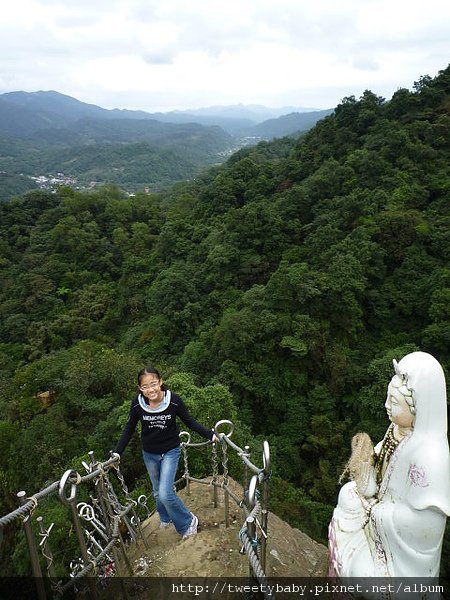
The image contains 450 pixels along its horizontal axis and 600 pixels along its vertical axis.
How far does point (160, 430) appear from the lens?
10.7 ft

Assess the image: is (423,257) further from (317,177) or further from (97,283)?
(97,283)

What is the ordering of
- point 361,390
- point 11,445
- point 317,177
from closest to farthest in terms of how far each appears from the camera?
1. point 11,445
2. point 361,390
3. point 317,177

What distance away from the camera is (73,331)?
2228 centimetres

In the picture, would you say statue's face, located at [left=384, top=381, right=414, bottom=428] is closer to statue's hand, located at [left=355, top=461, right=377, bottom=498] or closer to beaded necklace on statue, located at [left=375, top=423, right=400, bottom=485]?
beaded necklace on statue, located at [left=375, top=423, right=400, bottom=485]

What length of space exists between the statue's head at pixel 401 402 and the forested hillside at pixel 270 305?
547 centimetres

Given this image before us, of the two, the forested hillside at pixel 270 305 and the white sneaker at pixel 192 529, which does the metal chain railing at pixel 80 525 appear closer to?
the white sneaker at pixel 192 529

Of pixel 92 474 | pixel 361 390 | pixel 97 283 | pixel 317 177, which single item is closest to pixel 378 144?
pixel 317 177

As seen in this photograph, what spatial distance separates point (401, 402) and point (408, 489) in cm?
58

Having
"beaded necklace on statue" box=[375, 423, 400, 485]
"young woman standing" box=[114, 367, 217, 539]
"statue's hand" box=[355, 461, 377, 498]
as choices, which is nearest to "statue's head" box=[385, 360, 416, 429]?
"beaded necklace on statue" box=[375, 423, 400, 485]

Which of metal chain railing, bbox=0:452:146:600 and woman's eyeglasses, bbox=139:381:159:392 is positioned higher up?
woman's eyeglasses, bbox=139:381:159:392

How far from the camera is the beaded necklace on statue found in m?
2.86

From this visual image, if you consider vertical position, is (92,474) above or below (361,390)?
above

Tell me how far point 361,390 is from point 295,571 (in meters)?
10.5

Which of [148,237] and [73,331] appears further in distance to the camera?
[148,237]
